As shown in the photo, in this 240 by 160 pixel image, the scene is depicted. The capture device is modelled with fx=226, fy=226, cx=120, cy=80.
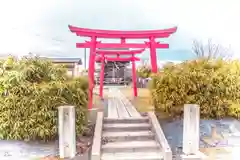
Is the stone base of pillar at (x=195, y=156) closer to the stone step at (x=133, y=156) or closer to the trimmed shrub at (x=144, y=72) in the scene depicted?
the stone step at (x=133, y=156)

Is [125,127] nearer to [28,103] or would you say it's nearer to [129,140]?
[129,140]

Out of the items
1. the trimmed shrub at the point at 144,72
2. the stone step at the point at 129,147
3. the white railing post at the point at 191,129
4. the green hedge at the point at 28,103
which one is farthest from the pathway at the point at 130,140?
the trimmed shrub at the point at 144,72

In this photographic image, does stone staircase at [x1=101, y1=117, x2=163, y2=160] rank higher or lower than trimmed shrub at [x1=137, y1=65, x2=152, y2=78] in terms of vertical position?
lower

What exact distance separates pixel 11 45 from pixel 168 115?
335 inches

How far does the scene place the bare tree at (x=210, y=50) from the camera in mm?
13828

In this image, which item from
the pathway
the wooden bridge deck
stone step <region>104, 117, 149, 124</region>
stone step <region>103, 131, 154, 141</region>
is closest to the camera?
the pathway

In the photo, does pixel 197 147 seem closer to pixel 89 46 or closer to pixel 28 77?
pixel 28 77

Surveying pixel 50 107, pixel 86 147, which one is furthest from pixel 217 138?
pixel 50 107

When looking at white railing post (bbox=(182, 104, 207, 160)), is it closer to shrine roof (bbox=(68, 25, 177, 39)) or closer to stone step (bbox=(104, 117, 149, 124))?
stone step (bbox=(104, 117, 149, 124))

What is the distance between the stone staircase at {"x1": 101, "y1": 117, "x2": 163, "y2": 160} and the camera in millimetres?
4016

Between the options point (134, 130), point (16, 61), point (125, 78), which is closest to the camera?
point (16, 61)

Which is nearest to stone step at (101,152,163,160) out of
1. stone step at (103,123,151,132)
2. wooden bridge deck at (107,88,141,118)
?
stone step at (103,123,151,132)

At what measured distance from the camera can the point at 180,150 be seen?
4242mm

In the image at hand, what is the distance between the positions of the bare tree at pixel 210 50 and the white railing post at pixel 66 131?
37.8ft
